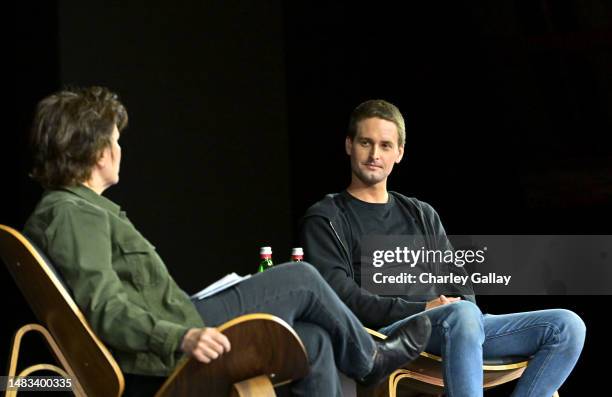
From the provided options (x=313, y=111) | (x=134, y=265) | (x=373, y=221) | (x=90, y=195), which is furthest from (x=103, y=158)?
(x=313, y=111)

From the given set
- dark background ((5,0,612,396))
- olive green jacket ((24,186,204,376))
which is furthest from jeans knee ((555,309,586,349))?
dark background ((5,0,612,396))

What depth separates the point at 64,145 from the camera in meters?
2.27

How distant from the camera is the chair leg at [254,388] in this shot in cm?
219

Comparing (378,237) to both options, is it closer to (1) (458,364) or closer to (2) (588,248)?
(1) (458,364)

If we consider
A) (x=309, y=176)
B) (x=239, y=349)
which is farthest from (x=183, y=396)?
(x=309, y=176)

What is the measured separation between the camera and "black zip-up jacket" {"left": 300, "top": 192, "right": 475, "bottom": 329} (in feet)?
10.0

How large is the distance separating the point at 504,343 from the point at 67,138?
4.77 ft

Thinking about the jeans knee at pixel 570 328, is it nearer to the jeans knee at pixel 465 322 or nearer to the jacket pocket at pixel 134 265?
the jeans knee at pixel 465 322

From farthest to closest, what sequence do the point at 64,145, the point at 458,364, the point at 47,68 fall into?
the point at 47,68 → the point at 458,364 → the point at 64,145

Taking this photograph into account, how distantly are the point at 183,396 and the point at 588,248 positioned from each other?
289 centimetres

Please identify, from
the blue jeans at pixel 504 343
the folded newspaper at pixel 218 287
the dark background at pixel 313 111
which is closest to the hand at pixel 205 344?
the folded newspaper at pixel 218 287

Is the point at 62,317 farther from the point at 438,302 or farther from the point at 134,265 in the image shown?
the point at 438,302

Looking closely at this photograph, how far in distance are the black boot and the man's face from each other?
77cm

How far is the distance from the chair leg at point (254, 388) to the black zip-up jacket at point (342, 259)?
855 millimetres
